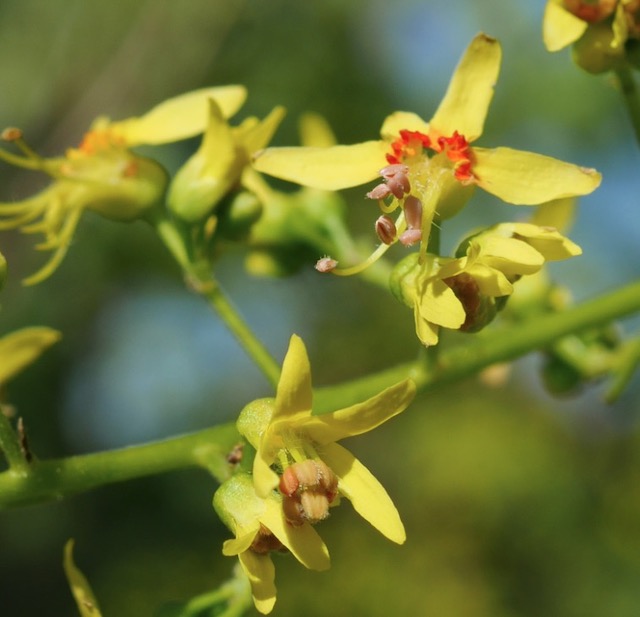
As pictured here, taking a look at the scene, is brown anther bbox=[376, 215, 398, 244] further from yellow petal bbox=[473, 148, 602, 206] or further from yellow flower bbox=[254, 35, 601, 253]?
yellow petal bbox=[473, 148, 602, 206]

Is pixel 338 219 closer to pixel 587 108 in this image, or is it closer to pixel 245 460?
pixel 245 460

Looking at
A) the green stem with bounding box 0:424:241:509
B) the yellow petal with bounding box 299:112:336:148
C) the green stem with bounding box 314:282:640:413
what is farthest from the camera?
the yellow petal with bounding box 299:112:336:148

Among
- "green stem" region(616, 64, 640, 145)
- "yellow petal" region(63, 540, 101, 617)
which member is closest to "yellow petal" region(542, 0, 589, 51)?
"green stem" region(616, 64, 640, 145)

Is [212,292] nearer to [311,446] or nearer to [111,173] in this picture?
[111,173]

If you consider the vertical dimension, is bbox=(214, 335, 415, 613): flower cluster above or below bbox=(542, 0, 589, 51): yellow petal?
below

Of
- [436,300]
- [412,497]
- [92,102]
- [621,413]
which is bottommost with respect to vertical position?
[412,497]

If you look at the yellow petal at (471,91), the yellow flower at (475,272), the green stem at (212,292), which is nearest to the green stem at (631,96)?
the yellow petal at (471,91)

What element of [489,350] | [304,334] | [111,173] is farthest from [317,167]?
[304,334]

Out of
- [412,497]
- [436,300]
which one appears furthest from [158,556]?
[436,300]
